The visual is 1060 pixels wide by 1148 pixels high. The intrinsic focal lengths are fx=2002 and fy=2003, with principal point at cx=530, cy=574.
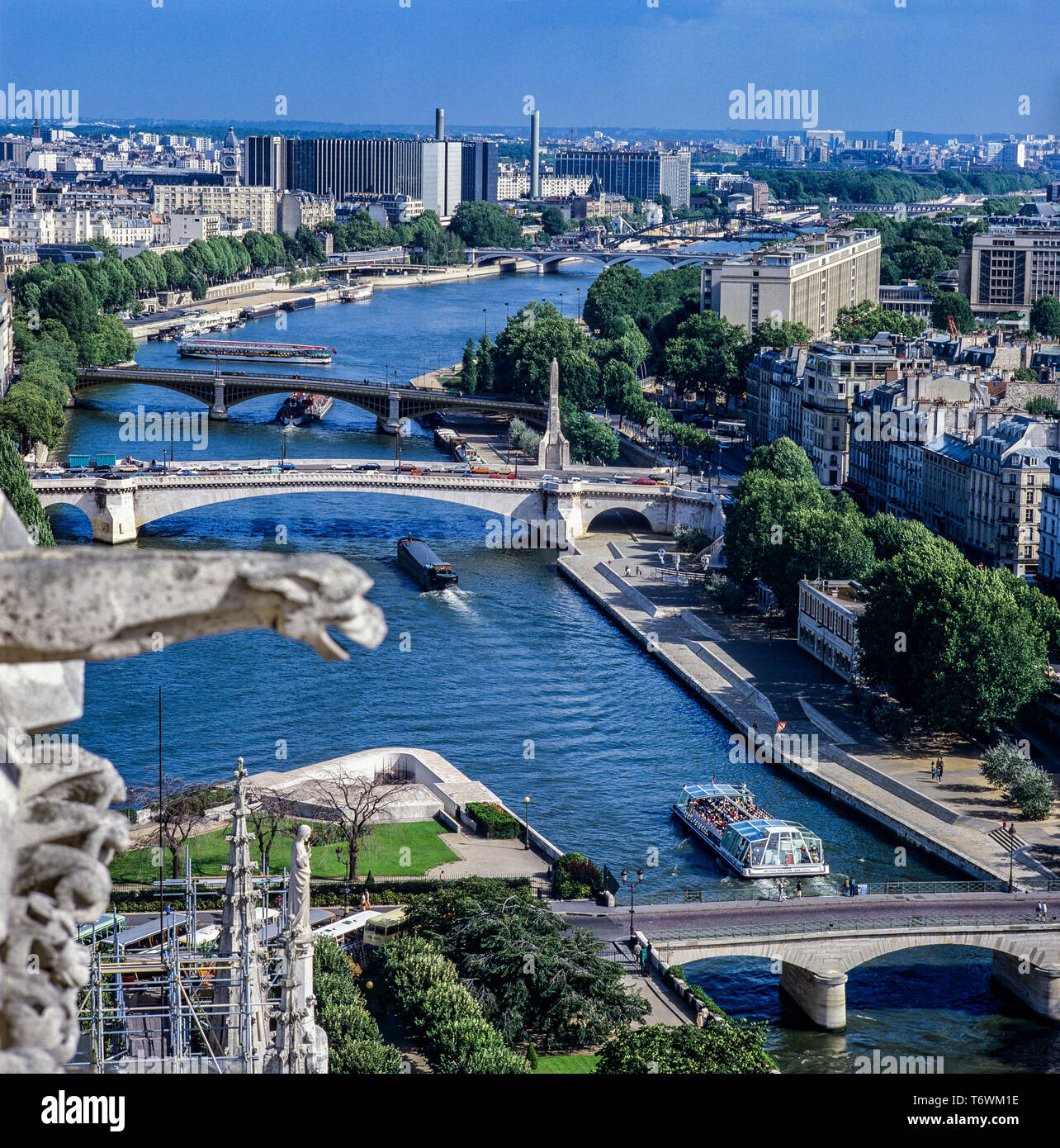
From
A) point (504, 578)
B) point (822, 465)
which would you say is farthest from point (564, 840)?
point (822, 465)

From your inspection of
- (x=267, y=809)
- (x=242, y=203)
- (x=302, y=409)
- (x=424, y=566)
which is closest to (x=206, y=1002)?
(x=267, y=809)

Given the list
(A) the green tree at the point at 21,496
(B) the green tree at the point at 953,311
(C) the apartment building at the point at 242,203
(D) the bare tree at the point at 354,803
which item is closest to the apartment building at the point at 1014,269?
(B) the green tree at the point at 953,311

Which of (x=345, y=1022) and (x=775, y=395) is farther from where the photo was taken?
(x=775, y=395)

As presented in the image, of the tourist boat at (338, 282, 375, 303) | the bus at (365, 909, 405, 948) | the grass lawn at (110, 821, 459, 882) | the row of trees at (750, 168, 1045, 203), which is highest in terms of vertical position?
the row of trees at (750, 168, 1045, 203)

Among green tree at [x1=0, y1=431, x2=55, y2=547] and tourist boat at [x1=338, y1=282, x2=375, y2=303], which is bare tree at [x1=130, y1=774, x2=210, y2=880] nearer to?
green tree at [x1=0, y1=431, x2=55, y2=547]

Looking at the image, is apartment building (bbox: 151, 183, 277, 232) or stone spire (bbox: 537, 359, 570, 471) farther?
apartment building (bbox: 151, 183, 277, 232)

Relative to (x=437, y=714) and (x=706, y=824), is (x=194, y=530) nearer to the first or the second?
(x=437, y=714)

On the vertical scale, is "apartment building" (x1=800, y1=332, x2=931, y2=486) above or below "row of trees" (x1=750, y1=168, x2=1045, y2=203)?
below

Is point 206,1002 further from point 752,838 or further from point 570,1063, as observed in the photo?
point 752,838

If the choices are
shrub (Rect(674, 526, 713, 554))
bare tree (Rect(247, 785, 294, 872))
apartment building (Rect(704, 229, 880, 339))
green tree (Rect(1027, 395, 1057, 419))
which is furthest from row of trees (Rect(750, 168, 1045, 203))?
bare tree (Rect(247, 785, 294, 872))
